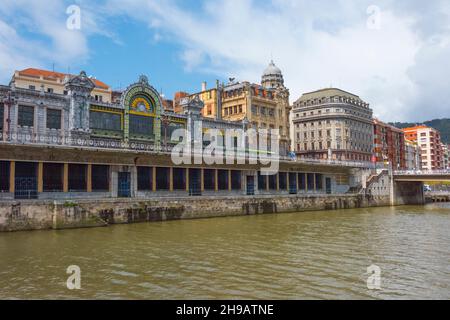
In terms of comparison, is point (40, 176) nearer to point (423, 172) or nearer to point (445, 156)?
point (423, 172)

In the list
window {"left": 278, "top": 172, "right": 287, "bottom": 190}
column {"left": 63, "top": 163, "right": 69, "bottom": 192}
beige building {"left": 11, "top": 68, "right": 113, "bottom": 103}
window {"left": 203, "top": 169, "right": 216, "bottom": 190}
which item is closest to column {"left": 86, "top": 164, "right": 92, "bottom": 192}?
column {"left": 63, "top": 163, "right": 69, "bottom": 192}

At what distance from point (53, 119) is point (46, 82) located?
19.9 m

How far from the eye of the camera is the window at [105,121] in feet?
170

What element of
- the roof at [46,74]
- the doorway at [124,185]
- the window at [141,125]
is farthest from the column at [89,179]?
the roof at [46,74]

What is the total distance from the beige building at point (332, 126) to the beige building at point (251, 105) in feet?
71.8

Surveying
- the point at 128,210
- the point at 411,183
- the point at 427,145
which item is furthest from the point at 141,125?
the point at 427,145

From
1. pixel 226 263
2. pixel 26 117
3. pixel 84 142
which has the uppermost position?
pixel 26 117

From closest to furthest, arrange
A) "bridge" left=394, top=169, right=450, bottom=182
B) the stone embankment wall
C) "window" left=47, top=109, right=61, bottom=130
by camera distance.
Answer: the stone embankment wall
"window" left=47, top=109, right=61, bottom=130
"bridge" left=394, top=169, right=450, bottom=182

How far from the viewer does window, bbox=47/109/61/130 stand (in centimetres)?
4888

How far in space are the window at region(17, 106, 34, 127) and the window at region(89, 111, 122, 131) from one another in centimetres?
679

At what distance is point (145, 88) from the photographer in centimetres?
5672

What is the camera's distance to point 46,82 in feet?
216

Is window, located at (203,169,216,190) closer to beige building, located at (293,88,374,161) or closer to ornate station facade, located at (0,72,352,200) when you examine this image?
ornate station facade, located at (0,72,352,200)
